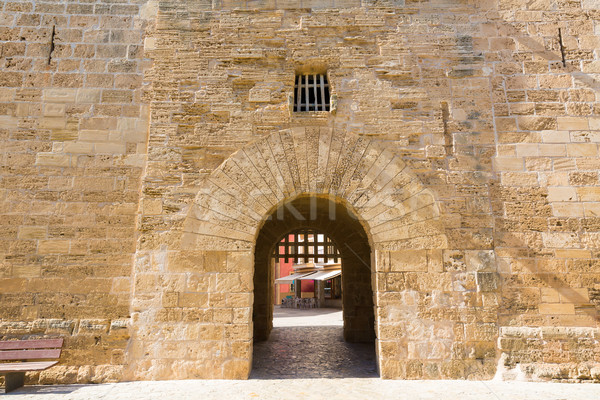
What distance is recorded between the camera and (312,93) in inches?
176

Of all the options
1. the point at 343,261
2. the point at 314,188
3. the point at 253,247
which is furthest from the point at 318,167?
the point at 343,261

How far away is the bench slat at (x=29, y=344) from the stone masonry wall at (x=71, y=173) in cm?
11

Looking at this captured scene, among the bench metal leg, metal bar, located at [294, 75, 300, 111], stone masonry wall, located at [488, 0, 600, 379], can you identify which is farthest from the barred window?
the bench metal leg

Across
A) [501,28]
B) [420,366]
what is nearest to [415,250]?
[420,366]

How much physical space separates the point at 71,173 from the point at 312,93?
289 cm

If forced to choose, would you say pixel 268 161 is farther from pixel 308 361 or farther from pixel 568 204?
pixel 568 204

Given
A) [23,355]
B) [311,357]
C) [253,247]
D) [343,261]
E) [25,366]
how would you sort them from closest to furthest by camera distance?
[25,366] < [23,355] < [253,247] < [311,357] < [343,261]

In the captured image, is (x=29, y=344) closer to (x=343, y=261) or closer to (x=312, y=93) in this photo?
(x=312, y=93)

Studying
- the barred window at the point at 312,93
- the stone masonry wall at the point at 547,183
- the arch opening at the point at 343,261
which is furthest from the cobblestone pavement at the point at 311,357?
the barred window at the point at 312,93

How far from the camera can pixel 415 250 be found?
12.8 feet

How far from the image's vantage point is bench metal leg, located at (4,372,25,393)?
3385 millimetres

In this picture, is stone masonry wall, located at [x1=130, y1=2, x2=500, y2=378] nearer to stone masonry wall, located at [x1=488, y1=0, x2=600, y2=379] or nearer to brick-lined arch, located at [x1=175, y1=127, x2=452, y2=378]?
brick-lined arch, located at [x1=175, y1=127, x2=452, y2=378]

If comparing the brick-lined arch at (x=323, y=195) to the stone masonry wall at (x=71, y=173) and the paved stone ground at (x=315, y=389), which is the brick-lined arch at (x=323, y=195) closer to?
the paved stone ground at (x=315, y=389)

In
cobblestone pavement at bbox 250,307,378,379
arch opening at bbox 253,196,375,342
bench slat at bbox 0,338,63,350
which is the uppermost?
arch opening at bbox 253,196,375,342
